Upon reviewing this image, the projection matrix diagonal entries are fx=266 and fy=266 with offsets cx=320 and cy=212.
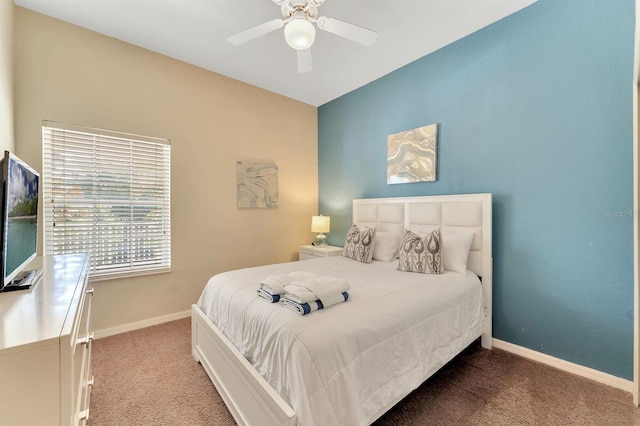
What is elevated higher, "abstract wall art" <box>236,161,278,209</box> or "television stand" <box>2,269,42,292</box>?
"abstract wall art" <box>236,161,278,209</box>

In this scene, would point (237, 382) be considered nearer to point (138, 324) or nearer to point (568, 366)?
point (138, 324)

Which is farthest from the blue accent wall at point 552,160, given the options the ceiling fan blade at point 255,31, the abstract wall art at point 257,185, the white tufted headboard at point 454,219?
the abstract wall art at point 257,185

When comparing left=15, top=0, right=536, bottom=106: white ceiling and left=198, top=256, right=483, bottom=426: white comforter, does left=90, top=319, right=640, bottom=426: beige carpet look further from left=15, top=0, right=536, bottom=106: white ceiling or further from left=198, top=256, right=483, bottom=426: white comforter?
left=15, top=0, right=536, bottom=106: white ceiling

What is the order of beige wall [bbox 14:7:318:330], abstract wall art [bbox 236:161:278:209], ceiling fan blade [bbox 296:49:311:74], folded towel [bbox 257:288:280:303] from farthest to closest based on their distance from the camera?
abstract wall art [bbox 236:161:278:209] → beige wall [bbox 14:7:318:330] → ceiling fan blade [bbox 296:49:311:74] → folded towel [bbox 257:288:280:303]

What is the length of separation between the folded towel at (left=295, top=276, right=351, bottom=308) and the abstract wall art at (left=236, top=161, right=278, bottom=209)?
2.28 metres

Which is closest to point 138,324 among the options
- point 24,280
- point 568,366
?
point 24,280

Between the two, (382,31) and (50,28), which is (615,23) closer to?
(382,31)

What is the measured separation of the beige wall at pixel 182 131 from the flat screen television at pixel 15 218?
1134mm

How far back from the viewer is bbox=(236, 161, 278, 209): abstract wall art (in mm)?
3591

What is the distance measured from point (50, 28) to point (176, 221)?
205cm

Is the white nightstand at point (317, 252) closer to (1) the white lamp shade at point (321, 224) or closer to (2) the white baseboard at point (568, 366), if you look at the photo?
(1) the white lamp shade at point (321, 224)

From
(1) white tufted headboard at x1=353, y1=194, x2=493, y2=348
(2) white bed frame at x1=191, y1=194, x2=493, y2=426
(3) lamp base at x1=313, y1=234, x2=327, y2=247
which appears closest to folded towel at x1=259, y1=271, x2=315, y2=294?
(2) white bed frame at x1=191, y1=194, x2=493, y2=426

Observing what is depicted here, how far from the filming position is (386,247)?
2.98 meters

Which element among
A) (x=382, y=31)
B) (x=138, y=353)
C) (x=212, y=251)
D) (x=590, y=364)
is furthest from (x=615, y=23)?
(x=138, y=353)
